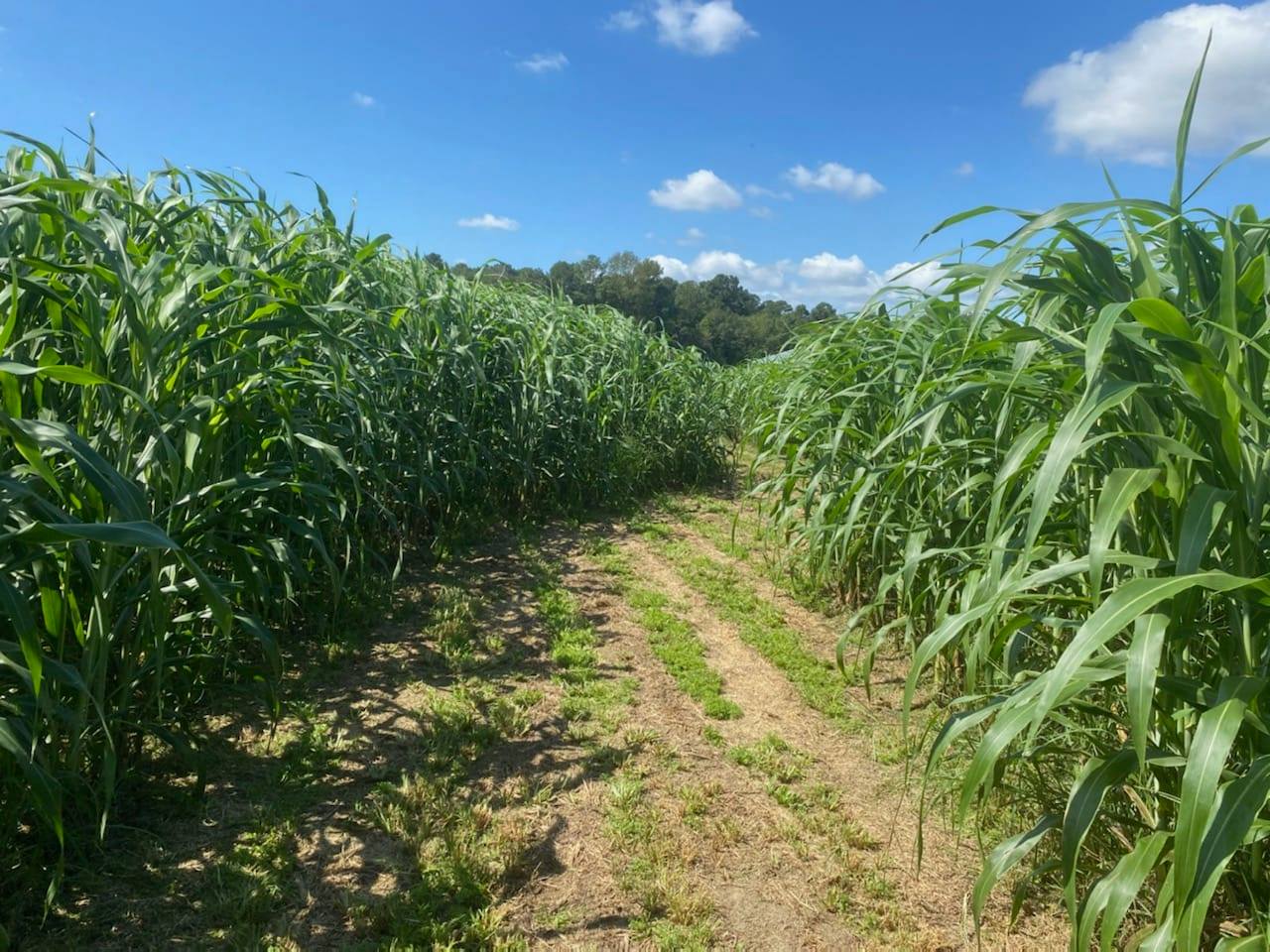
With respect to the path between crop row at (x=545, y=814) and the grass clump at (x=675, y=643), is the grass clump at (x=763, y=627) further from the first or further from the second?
the grass clump at (x=675, y=643)

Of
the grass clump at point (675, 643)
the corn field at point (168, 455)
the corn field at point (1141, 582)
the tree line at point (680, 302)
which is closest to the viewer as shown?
the corn field at point (1141, 582)

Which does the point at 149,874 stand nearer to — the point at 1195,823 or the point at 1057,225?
the point at 1195,823

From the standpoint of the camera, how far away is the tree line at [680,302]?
22.4 ft

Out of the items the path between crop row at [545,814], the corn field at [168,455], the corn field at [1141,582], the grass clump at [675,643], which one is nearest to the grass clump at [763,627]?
the path between crop row at [545,814]

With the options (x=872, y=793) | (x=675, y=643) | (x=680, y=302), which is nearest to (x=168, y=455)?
(x=872, y=793)

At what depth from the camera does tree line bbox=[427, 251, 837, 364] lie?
269 inches

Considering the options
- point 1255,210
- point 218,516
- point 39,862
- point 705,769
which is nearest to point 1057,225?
point 1255,210

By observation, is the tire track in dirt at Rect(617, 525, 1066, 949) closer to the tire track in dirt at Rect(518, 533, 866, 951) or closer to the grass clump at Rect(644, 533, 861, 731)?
the grass clump at Rect(644, 533, 861, 731)

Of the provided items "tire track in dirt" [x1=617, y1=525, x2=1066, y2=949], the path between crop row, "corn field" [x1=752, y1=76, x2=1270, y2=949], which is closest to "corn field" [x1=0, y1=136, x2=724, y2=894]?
the path between crop row

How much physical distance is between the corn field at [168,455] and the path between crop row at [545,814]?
0.79 ft

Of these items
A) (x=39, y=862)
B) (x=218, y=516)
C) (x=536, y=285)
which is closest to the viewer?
(x=39, y=862)

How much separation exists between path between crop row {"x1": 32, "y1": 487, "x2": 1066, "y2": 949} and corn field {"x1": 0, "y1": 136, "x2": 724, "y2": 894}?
24cm

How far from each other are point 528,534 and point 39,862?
3.11m

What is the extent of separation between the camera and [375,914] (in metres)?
1.67
